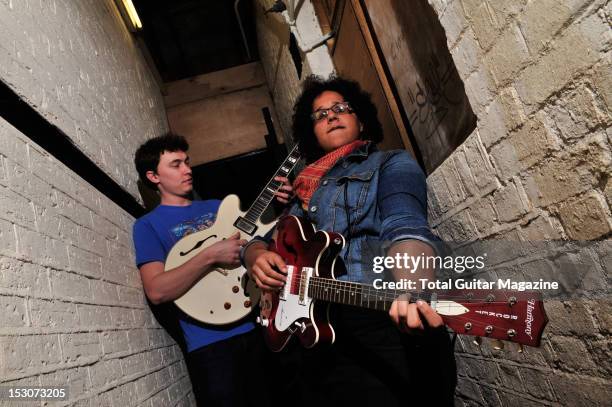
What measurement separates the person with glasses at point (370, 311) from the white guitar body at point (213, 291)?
50 cm

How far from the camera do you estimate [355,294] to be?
1338 millimetres

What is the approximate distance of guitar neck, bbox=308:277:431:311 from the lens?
121 cm

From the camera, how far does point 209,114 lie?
5.47 meters

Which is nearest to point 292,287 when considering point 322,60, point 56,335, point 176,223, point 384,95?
point 56,335

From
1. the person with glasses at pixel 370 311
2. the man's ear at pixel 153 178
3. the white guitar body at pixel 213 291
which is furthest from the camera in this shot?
the man's ear at pixel 153 178

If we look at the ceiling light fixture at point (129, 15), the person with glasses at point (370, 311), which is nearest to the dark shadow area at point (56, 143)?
the person with glasses at point (370, 311)

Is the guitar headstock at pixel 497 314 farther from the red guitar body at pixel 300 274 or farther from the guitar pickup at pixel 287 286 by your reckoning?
the guitar pickup at pixel 287 286

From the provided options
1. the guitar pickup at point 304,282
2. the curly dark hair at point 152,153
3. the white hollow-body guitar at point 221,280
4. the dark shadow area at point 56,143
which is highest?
the curly dark hair at point 152,153

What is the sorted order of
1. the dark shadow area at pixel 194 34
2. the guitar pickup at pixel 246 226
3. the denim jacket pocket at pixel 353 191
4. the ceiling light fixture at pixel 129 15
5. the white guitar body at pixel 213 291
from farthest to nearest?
the dark shadow area at pixel 194 34 < the ceiling light fixture at pixel 129 15 < the guitar pickup at pixel 246 226 < the white guitar body at pixel 213 291 < the denim jacket pocket at pixel 353 191

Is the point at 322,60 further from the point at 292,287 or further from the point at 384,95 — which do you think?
the point at 292,287

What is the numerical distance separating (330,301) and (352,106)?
48.2 inches

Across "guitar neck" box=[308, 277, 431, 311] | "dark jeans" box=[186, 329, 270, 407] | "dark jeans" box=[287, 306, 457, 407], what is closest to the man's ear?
"dark jeans" box=[186, 329, 270, 407]

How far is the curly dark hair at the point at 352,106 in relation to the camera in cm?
234

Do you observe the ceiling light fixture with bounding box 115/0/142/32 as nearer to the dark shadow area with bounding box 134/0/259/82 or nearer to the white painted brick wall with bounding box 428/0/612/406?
the dark shadow area with bounding box 134/0/259/82
